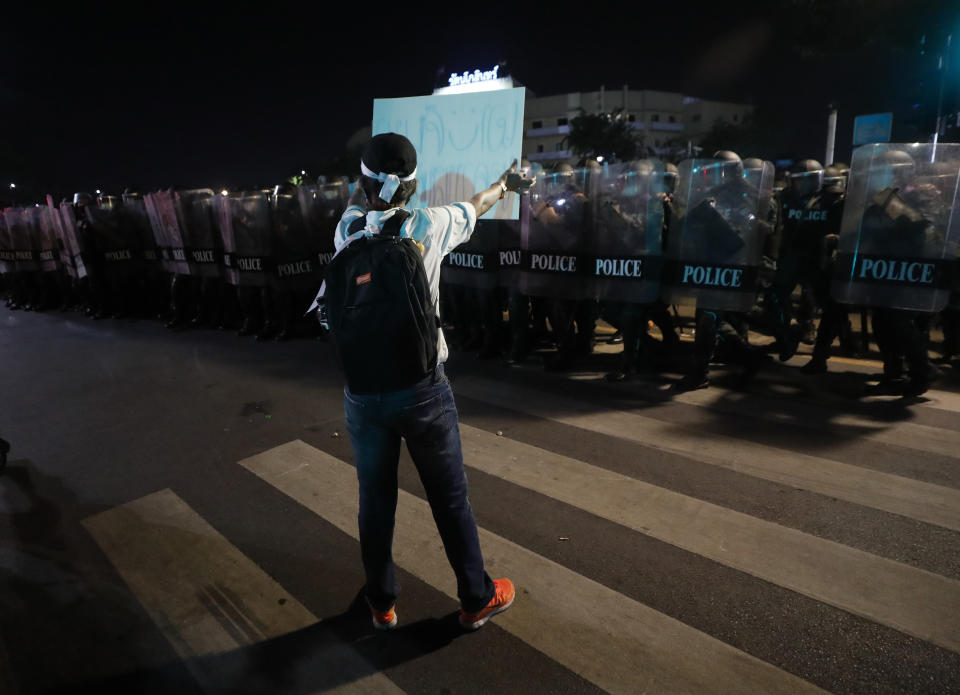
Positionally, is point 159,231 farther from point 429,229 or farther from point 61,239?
point 429,229

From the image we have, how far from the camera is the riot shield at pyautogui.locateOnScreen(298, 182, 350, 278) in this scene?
8820 mm

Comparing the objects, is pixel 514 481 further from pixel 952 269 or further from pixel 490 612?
pixel 952 269

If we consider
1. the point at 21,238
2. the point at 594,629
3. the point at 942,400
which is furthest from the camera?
the point at 21,238

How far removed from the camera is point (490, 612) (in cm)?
268

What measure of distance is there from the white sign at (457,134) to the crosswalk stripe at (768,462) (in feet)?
7.54

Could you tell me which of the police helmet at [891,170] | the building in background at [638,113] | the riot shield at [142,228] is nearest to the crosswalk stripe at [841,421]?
the police helmet at [891,170]

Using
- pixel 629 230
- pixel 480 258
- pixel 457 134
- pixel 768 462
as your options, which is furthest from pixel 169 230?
pixel 768 462

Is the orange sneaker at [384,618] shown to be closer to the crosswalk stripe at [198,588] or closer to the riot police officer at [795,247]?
the crosswalk stripe at [198,588]

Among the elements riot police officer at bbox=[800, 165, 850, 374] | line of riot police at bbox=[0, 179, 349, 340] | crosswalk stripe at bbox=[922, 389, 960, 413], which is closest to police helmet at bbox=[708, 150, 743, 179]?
riot police officer at bbox=[800, 165, 850, 374]

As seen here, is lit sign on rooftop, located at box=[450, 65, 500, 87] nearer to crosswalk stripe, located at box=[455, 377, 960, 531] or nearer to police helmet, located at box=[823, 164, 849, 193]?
police helmet, located at box=[823, 164, 849, 193]

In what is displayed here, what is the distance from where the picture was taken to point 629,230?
19.7ft

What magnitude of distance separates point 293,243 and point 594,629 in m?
7.66

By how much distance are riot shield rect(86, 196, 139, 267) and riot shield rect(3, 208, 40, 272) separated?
3452mm

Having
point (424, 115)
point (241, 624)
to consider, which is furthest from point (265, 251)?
point (241, 624)
